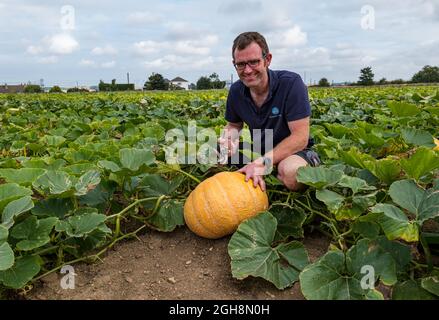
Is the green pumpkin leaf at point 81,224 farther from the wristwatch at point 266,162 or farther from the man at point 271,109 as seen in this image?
the wristwatch at point 266,162

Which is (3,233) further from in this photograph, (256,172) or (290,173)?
(290,173)

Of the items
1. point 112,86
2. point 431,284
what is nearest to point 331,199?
point 431,284

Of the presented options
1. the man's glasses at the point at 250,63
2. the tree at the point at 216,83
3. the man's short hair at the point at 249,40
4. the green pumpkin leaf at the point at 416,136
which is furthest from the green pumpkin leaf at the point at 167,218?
the tree at the point at 216,83

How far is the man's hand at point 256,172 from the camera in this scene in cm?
262

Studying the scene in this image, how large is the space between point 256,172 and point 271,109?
2.21 feet

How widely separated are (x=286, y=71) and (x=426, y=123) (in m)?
2.30

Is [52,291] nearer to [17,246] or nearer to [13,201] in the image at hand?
[17,246]

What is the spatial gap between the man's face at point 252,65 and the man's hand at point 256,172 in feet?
1.97

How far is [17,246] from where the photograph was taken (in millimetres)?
2025

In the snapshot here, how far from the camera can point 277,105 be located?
309 cm

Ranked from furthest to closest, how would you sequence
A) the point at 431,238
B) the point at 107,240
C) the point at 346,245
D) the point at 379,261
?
the point at 107,240
the point at 346,245
the point at 431,238
the point at 379,261
